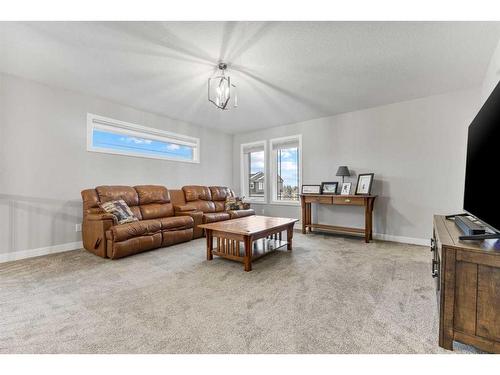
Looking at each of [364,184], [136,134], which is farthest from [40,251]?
[364,184]

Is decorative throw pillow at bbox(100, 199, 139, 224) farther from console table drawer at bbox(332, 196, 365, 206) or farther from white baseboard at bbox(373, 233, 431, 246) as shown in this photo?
white baseboard at bbox(373, 233, 431, 246)

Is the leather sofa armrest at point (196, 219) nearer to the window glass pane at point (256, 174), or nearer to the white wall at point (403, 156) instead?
the window glass pane at point (256, 174)

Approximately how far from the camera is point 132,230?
321cm

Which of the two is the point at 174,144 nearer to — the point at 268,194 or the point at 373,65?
the point at 268,194

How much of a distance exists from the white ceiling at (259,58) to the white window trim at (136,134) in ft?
1.35

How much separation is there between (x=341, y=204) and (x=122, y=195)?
3775mm

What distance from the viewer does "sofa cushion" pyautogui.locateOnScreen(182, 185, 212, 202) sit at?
496 centimetres

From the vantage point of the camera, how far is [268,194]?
590 centimetres

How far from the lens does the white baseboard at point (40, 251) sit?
3.06m

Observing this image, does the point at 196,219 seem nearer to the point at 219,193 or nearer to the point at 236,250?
the point at 219,193

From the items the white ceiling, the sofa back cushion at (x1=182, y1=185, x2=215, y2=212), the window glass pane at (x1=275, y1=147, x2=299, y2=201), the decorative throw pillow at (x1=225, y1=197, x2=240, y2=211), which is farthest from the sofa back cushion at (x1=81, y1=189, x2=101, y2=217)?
the window glass pane at (x1=275, y1=147, x2=299, y2=201)

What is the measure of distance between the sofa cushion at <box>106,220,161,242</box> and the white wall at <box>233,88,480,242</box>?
3.23 metres
